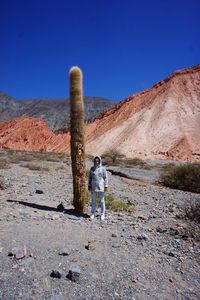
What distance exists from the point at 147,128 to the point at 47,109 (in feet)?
178

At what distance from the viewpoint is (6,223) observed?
5.76 meters

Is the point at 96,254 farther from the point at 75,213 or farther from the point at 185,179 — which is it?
the point at 185,179

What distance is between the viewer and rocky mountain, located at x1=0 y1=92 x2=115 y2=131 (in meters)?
77.1

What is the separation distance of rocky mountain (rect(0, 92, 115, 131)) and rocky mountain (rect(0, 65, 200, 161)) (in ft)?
47.9

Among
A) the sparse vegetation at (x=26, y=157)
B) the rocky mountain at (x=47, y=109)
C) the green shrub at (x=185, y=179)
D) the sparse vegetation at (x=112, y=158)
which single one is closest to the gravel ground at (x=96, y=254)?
the green shrub at (x=185, y=179)

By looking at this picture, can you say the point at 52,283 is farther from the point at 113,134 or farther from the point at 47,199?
the point at 113,134

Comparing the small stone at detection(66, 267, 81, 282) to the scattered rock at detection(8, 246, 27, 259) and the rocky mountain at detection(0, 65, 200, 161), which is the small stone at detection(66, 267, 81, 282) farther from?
the rocky mountain at detection(0, 65, 200, 161)

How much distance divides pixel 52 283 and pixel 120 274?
2.89 ft

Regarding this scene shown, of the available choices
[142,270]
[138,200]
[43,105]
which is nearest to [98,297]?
[142,270]

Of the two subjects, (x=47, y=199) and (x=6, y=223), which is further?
(x=47, y=199)

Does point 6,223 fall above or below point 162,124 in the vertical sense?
below

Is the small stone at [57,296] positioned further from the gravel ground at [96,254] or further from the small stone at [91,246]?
the small stone at [91,246]

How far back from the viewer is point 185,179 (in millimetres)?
12305

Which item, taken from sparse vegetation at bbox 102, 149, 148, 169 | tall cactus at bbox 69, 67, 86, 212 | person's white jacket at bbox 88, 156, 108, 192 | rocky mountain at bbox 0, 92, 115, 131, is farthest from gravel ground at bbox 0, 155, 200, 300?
rocky mountain at bbox 0, 92, 115, 131
